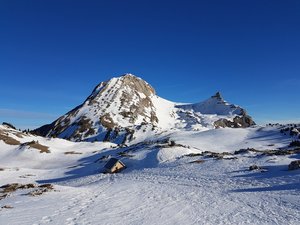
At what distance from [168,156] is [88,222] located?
1553 inches

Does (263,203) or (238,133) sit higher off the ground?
(238,133)

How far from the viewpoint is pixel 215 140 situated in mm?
93688

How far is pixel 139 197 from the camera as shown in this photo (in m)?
27.9

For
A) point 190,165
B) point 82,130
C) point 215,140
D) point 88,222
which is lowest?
point 88,222

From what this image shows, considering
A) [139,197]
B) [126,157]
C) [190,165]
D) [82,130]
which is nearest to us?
[139,197]

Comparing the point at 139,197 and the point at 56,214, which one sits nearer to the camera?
the point at 56,214

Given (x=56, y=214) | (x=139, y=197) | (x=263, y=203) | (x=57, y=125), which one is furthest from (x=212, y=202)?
(x=57, y=125)

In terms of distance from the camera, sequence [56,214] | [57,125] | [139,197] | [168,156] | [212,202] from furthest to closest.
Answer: [57,125]
[168,156]
[139,197]
[212,202]
[56,214]

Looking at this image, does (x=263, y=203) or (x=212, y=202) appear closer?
(x=263, y=203)

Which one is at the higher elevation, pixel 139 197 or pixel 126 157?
pixel 126 157

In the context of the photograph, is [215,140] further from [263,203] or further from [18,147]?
[263,203]

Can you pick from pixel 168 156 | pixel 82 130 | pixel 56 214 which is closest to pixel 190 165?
pixel 168 156

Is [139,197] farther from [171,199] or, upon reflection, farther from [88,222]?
[88,222]

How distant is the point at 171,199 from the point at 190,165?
2115 cm
